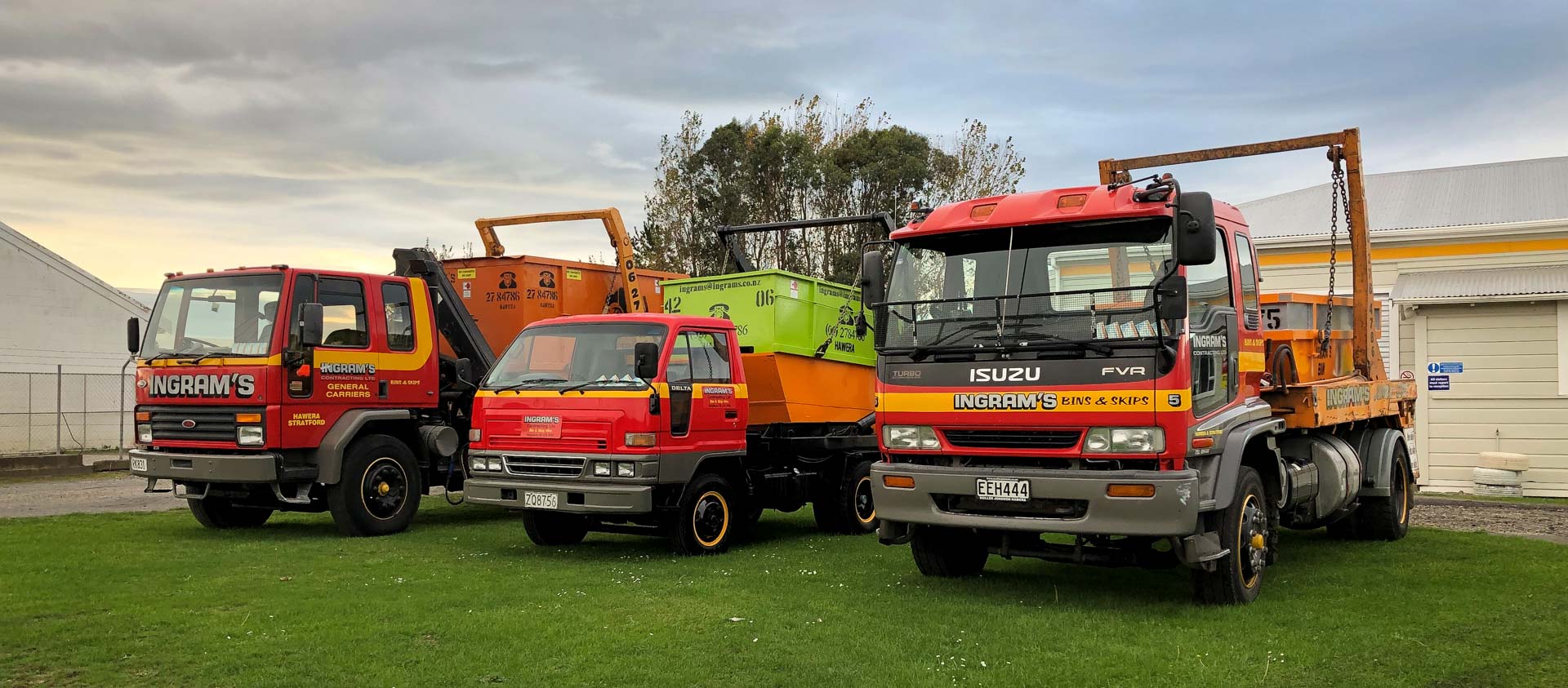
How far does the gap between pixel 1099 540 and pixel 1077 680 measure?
2.12 metres

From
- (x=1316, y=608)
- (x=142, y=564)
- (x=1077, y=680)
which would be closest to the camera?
(x=1077, y=680)

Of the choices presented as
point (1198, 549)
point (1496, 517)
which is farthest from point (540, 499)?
point (1496, 517)

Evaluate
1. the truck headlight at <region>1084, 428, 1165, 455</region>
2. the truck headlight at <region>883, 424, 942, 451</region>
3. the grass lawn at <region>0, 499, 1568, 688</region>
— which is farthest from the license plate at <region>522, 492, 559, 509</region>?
the truck headlight at <region>1084, 428, 1165, 455</region>

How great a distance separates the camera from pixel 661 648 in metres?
6.88

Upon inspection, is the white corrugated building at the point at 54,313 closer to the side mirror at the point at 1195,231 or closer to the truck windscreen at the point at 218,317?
the truck windscreen at the point at 218,317

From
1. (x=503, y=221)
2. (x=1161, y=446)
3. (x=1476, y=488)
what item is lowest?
(x=1476, y=488)

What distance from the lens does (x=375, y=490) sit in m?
12.4

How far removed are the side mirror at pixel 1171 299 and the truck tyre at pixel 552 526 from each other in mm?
5960

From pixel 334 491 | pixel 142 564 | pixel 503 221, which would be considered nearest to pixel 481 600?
pixel 142 564

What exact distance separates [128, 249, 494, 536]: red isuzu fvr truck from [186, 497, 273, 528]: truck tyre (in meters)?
0.02

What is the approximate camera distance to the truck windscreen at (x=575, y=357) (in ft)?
35.1

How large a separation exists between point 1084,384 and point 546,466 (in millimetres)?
4973

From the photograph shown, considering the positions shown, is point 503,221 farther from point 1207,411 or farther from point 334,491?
point 1207,411

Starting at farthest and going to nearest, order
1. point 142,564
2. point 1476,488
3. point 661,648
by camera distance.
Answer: point 1476,488, point 142,564, point 661,648
